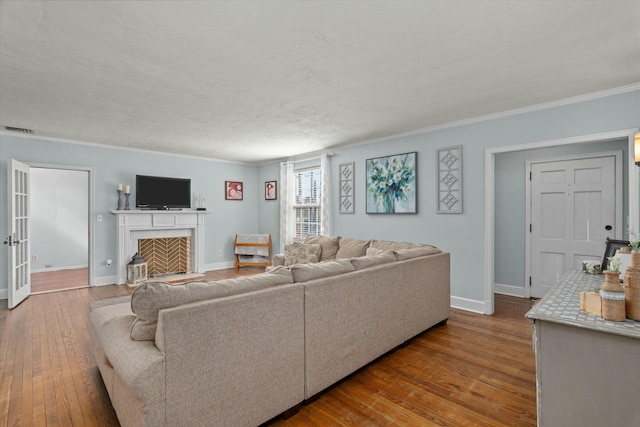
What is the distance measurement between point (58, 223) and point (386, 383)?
8.01m

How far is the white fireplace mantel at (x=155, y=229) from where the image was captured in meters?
5.45

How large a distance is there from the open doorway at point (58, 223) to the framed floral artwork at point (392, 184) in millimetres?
5946

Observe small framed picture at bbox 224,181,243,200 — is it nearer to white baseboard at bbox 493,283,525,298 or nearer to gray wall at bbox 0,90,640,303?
gray wall at bbox 0,90,640,303

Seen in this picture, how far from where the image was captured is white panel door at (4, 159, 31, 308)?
160 inches

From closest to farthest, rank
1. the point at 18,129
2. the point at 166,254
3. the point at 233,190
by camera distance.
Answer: the point at 18,129 → the point at 166,254 → the point at 233,190

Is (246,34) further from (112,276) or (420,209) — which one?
(112,276)

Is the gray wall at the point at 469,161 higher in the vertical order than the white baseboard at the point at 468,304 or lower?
higher

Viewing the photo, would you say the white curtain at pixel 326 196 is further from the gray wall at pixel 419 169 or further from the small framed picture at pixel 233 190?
the small framed picture at pixel 233 190

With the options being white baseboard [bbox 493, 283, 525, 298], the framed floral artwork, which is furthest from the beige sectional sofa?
white baseboard [bbox 493, 283, 525, 298]

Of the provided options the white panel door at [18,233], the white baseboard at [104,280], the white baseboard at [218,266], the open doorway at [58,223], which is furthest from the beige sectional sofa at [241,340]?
the open doorway at [58,223]

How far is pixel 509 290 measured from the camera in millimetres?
4680

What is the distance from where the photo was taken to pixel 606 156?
385 cm

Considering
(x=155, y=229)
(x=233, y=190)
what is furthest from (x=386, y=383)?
(x=233, y=190)

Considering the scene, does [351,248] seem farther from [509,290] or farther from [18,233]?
[18,233]
